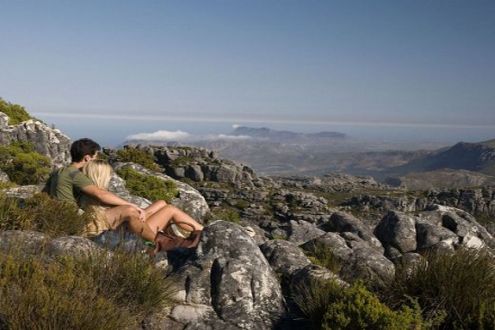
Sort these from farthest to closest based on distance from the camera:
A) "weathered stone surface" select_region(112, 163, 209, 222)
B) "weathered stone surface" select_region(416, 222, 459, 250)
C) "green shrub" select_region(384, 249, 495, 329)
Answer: "weathered stone surface" select_region(112, 163, 209, 222) < "weathered stone surface" select_region(416, 222, 459, 250) < "green shrub" select_region(384, 249, 495, 329)

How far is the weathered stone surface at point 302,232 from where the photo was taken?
76.3 ft

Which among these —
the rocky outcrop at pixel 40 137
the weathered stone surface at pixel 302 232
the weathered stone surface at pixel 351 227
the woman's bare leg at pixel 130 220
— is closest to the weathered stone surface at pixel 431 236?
the weathered stone surface at pixel 351 227

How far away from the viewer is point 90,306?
586 cm

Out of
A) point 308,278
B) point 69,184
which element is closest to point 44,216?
point 69,184

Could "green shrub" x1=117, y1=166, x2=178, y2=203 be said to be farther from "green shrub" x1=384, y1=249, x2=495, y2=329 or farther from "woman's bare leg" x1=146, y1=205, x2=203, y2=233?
"green shrub" x1=384, y1=249, x2=495, y2=329

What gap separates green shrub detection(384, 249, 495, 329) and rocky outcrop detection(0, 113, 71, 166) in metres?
24.3

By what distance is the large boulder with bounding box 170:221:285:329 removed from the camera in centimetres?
741

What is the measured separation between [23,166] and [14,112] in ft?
29.8

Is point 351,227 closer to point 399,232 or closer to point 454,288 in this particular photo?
point 399,232

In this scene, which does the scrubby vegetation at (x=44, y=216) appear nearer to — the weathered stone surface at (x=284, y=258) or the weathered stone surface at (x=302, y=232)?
the weathered stone surface at (x=284, y=258)

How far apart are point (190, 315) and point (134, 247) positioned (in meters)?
1.71

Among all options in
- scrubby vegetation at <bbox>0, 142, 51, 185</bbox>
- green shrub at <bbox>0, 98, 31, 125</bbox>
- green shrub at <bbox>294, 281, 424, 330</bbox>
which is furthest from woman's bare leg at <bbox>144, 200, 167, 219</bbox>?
green shrub at <bbox>0, 98, 31, 125</bbox>

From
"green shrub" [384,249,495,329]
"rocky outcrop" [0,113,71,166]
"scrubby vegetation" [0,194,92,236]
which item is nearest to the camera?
"green shrub" [384,249,495,329]

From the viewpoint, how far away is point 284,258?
390 inches
